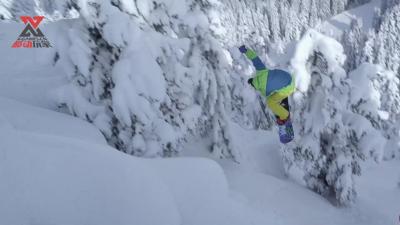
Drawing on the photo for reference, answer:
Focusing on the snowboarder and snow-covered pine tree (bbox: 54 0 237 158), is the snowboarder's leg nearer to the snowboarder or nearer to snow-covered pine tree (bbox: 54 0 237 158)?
the snowboarder

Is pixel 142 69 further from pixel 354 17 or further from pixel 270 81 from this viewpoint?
pixel 354 17

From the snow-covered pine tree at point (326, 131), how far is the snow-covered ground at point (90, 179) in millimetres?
1957

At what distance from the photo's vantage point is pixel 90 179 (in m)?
5.02

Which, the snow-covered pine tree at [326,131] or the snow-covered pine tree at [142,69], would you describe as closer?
the snow-covered pine tree at [142,69]

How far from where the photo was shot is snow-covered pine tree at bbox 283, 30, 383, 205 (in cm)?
970

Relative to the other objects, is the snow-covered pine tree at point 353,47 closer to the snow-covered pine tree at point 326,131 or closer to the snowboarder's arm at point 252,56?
the snow-covered pine tree at point 326,131

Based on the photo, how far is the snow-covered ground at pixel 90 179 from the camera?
4.66 metres

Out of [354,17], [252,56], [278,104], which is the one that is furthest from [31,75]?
[354,17]

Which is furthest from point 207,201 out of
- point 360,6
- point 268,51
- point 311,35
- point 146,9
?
point 360,6

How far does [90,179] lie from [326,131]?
287 inches

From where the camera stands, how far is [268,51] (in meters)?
56.1

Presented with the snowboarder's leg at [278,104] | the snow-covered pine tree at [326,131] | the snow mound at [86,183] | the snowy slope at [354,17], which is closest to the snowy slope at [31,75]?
the snow mound at [86,183]

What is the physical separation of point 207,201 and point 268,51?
5213cm

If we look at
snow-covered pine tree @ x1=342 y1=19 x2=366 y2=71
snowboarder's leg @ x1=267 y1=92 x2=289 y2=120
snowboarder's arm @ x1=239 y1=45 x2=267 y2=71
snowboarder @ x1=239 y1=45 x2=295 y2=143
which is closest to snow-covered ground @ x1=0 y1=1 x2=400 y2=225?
snowboarder's leg @ x1=267 y1=92 x2=289 y2=120
